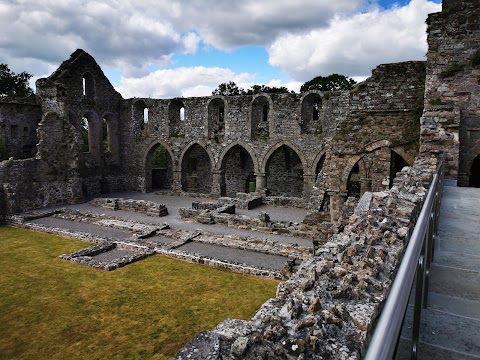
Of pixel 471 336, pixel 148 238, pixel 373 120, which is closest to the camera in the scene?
pixel 471 336

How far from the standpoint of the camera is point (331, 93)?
62.6 feet

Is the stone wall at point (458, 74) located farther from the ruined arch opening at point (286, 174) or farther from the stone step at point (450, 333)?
the ruined arch opening at point (286, 174)

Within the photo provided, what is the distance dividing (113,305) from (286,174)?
18.1 metres

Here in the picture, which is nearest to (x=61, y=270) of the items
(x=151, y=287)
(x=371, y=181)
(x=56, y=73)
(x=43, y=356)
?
(x=151, y=287)

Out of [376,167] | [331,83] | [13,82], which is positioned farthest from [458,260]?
[331,83]

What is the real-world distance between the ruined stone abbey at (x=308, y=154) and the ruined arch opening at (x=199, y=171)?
0.09 metres

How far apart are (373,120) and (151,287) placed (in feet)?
27.6

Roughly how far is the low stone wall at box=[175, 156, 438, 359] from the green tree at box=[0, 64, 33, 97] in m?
34.2

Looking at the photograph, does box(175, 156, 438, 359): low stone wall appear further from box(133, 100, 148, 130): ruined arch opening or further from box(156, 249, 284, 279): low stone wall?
box(133, 100, 148, 130): ruined arch opening

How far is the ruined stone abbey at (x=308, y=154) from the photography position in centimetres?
190

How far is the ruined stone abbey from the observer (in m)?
1.90

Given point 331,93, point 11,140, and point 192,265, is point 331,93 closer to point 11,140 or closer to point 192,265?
point 192,265

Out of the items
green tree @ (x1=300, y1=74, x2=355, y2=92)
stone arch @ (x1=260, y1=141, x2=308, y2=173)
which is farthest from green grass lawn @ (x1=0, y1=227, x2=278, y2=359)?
green tree @ (x1=300, y1=74, x2=355, y2=92)

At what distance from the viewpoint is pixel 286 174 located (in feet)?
81.4
